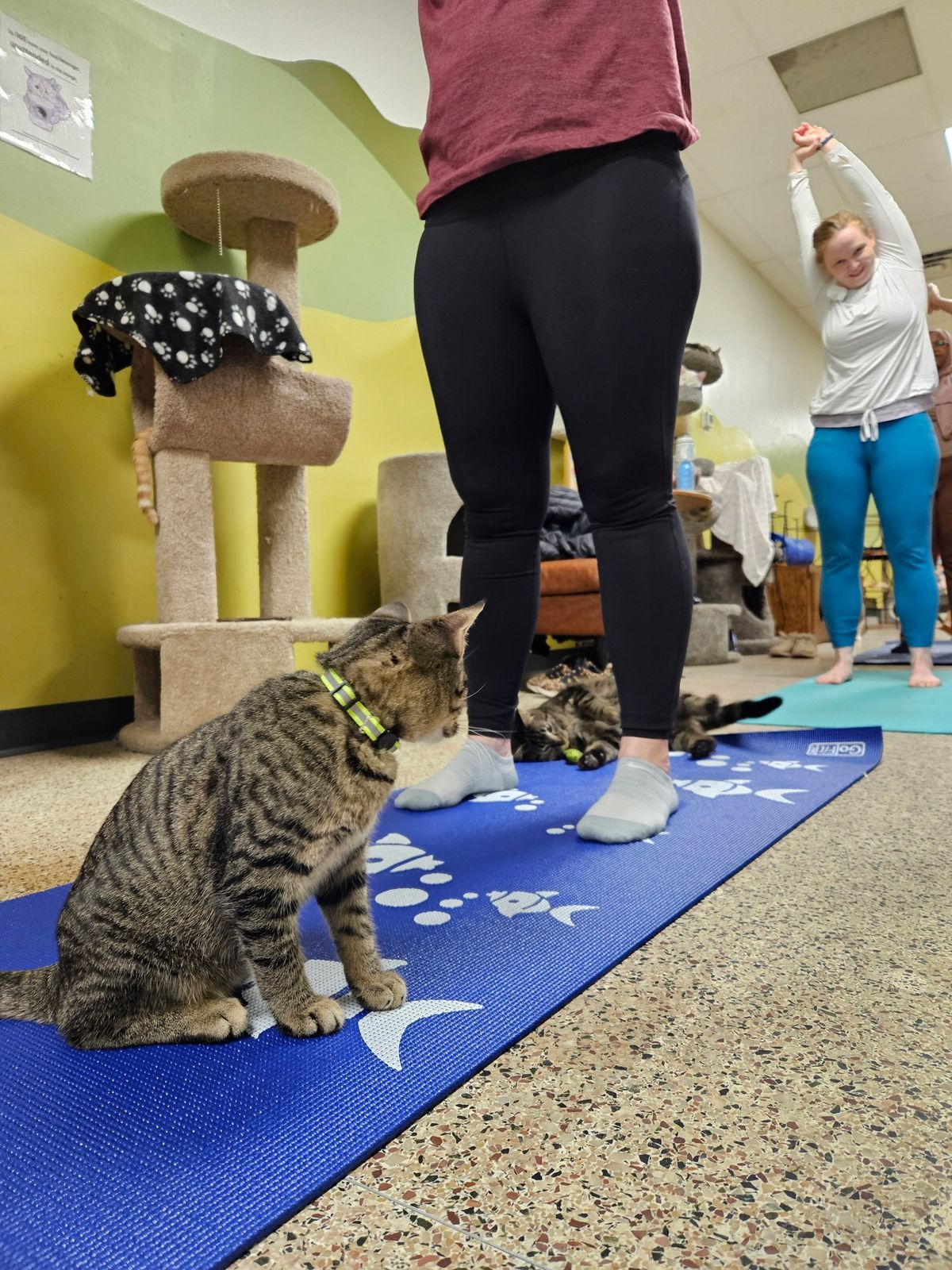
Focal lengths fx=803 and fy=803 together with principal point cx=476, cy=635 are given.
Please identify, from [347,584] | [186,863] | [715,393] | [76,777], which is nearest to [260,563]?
[347,584]

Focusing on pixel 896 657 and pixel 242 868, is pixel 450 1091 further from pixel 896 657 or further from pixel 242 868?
pixel 896 657

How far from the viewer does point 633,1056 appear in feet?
1.90

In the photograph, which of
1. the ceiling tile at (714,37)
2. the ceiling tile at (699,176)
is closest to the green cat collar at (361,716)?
the ceiling tile at (714,37)

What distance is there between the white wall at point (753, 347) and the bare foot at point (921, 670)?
3.61m

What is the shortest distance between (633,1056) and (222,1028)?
0.31m

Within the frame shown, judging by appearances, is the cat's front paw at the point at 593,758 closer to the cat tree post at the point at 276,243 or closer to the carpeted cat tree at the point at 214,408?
the carpeted cat tree at the point at 214,408

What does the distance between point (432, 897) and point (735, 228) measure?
662 cm

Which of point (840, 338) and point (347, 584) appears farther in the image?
point (347, 584)

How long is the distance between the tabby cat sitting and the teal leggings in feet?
8.06

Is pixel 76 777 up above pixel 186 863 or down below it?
below

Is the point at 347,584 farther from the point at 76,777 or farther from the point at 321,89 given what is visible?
the point at 321,89

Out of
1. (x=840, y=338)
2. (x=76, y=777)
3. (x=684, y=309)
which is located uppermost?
(x=840, y=338)

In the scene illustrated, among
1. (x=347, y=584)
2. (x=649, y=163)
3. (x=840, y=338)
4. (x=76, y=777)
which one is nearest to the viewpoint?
(x=649, y=163)

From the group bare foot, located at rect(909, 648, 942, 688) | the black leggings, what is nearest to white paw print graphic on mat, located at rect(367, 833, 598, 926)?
the black leggings
